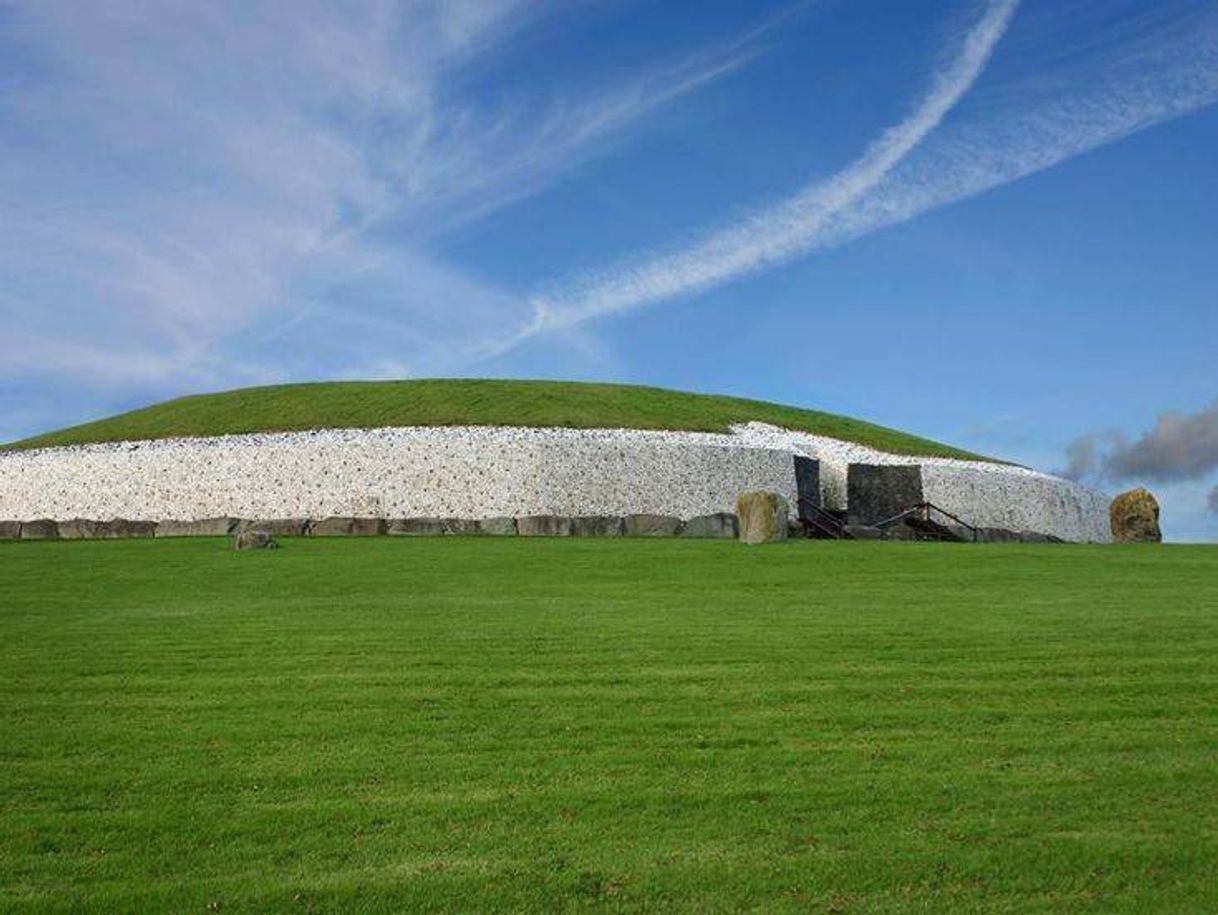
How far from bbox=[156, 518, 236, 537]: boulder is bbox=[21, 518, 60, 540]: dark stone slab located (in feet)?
8.77

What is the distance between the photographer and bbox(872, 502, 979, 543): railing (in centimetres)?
3603

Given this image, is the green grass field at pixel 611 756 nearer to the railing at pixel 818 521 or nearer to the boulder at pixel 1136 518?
the railing at pixel 818 521

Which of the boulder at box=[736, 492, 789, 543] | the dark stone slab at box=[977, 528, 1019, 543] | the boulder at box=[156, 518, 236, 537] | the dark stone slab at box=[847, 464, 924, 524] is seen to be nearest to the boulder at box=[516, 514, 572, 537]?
the boulder at box=[736, 492, 789, 543]

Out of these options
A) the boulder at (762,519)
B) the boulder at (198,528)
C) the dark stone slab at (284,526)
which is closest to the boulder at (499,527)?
the dark stone slab at (284,526)

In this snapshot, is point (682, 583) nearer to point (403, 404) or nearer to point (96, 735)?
point (96, 735)

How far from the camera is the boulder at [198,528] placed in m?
30.3

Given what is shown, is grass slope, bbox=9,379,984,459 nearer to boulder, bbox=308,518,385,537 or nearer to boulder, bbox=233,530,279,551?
boulder, bbox=308,518,385,537

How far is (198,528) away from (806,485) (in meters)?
17.3

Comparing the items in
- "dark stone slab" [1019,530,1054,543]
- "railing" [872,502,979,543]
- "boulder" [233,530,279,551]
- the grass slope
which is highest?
the grass slope

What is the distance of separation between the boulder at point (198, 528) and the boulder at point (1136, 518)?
80.1 ft

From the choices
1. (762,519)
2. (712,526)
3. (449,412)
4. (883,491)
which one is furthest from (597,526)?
(883,491)

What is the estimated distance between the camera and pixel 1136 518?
34156 millimetres

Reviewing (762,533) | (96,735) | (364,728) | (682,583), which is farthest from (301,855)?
(762,533)

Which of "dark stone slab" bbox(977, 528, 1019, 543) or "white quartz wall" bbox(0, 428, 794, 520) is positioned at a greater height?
"white quartz wall" bbox(0, 428, 794, 520)
